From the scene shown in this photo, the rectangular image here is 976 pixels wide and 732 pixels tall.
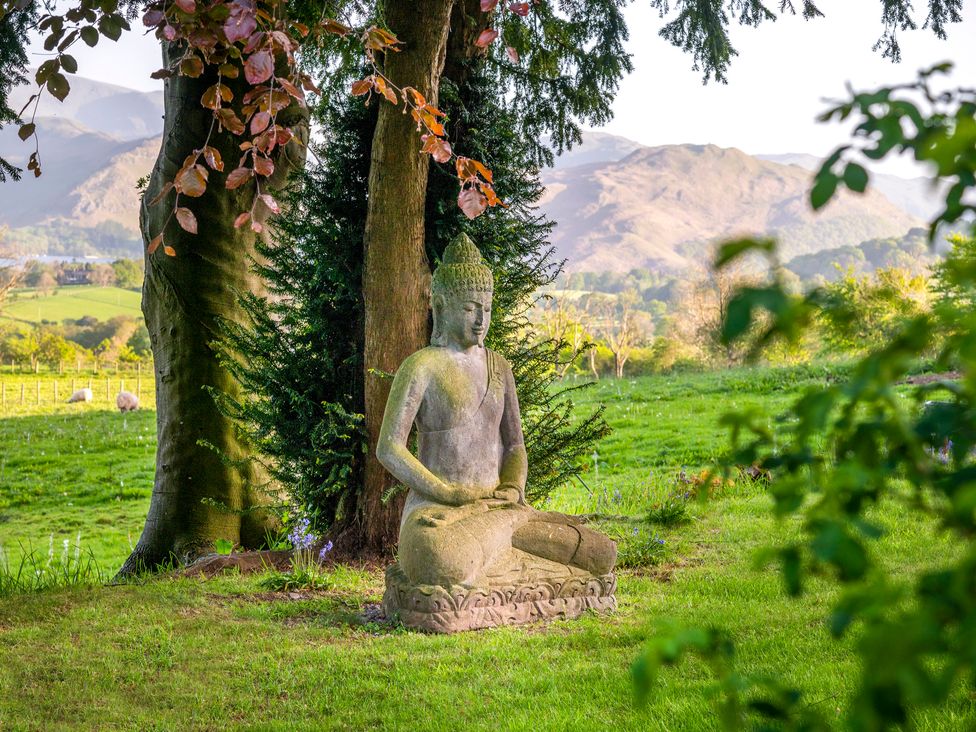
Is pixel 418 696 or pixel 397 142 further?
pixel 397 142

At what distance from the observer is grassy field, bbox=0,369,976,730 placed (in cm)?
427

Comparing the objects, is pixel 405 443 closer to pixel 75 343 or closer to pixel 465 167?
pixel 465 167

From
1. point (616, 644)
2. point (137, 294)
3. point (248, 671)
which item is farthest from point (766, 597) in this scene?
point (137, 294)

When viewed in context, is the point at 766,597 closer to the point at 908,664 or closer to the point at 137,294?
the point at 908,664

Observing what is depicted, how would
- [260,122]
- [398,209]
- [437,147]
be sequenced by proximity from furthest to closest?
[398,209]
[437,147]
[260,122]

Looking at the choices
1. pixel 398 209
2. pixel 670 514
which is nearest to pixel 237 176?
pixel 398 209

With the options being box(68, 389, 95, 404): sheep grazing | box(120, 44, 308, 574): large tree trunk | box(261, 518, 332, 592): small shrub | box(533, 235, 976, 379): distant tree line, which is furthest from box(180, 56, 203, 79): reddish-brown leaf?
box(68, 389, 95, 404): sheep grazing

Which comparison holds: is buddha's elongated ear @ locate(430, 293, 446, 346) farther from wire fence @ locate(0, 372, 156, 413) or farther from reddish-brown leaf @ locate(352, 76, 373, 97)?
wire fence @ locate(0, 372, 156, 413)

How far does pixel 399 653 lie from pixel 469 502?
1.24 meters

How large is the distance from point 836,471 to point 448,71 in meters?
7.52

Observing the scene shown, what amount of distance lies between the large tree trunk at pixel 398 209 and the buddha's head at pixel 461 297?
1.03 m

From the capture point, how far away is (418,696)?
4.50 metres

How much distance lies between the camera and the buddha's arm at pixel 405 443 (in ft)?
19.6

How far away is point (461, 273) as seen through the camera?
6.14 m
